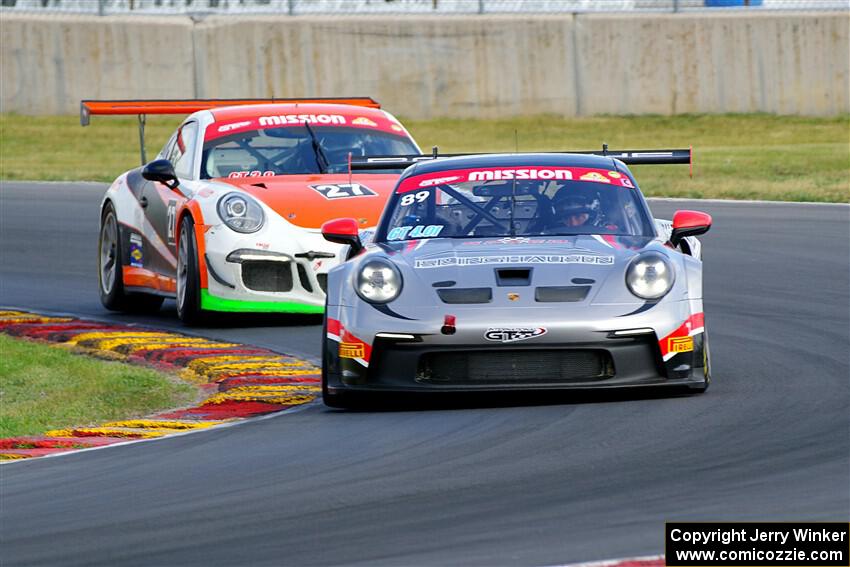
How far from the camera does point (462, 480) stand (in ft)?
20.2

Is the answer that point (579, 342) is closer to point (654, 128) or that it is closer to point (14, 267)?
point (14, 267)

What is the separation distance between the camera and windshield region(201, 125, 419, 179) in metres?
12.0

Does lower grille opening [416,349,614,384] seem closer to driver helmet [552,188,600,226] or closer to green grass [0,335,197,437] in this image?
driver helmet [552,188,600,226]

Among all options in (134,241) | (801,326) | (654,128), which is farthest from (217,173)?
(654,128)

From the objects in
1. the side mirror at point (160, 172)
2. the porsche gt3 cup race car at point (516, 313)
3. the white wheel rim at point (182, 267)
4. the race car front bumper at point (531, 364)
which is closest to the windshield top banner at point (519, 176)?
the porsche gt3 cup race car at point (516, 313)

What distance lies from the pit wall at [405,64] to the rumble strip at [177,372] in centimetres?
1584

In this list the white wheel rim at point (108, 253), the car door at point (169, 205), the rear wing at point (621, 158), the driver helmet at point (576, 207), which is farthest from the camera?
the white wheel rim at point (108, 253)

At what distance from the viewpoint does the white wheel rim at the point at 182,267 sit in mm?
11477

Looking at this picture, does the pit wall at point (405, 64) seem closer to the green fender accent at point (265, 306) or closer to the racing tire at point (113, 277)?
the racing tire at point (113, 277)

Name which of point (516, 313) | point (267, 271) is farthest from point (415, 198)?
point (267, 271)

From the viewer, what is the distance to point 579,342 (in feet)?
25.2

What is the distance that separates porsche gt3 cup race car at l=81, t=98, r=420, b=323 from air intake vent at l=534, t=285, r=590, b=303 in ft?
10.9

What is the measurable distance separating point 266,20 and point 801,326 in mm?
18796

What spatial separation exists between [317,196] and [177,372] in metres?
1.85
